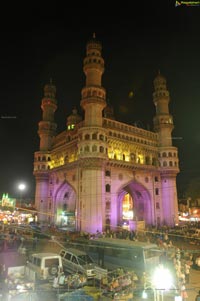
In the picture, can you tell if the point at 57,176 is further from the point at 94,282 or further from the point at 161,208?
the point at 94,282

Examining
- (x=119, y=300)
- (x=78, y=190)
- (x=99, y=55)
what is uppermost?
(x=99, y=55)

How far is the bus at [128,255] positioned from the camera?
51.9 feet

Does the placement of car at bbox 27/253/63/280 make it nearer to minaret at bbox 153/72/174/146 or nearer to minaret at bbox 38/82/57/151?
minaret at bbox 153/72/174/146

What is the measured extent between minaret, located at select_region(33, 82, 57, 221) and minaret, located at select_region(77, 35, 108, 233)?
14237 mm

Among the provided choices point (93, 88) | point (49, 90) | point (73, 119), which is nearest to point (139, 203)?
point (73, 119)

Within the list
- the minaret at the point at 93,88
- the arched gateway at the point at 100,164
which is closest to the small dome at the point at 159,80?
the arched gateway at the point at 100,164

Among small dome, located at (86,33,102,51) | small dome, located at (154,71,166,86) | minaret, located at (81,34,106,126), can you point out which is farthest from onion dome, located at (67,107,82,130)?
small dome, located at (154,71,166,86)

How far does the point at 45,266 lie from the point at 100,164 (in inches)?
1020

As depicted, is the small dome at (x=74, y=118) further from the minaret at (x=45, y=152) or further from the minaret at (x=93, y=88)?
the minaret at (x=93, y=88)

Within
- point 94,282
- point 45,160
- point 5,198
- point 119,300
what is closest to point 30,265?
point 94,282

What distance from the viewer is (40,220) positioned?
5200cm

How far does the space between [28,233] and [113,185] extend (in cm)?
1636

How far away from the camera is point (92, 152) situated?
39.1m

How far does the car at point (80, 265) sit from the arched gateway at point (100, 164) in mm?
21125
